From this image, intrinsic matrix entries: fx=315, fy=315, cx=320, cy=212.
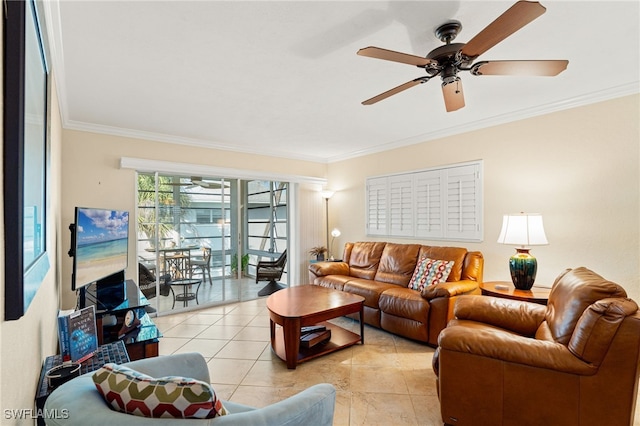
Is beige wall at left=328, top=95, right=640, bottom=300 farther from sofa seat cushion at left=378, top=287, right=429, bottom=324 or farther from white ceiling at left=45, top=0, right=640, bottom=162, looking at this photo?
sofa seat cushion at left=378, top=287, right=429, bottom=324

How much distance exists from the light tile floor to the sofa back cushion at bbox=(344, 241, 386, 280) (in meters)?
0.89

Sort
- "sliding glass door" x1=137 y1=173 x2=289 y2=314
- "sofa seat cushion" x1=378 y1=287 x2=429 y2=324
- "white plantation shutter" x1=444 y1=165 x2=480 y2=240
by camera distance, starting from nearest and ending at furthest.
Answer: "sofa seat cushion" x1=378 y1=287 x2=429 y2=324 < "white plantation shutter" x1=444 y1=165 x2=480 y2=240 < "sliding glass door" x1=137 y1=173 x2=289 y2=314

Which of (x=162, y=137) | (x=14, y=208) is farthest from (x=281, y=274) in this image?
(x=14, y=208)

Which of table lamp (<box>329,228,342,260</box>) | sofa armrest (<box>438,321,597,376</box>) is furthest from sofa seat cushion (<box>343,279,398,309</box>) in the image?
sofa armrest (<box>438,321,597,376</box>)

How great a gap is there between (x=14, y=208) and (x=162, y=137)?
12.6ft

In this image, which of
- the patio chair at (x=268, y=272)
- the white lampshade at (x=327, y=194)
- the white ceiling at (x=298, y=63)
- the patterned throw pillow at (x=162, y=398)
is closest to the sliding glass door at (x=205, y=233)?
the patio chair at (x=268, y=272)

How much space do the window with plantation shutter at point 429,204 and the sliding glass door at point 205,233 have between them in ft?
5.57

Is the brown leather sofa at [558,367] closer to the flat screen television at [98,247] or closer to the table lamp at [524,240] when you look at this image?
the table lamp at [524,240]

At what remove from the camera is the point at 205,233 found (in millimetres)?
4695

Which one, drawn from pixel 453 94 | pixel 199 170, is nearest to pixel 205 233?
pixel 199 170

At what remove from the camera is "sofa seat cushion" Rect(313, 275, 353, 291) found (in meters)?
4.09

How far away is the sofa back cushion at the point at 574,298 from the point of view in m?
1.66

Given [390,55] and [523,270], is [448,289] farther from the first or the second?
[390,55]

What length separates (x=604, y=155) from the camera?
290cm
